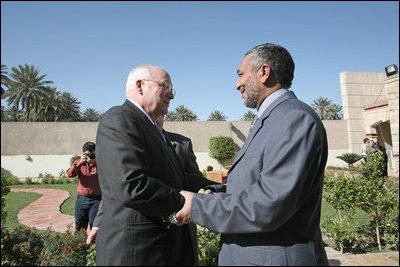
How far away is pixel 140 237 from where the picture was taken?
1566 mm

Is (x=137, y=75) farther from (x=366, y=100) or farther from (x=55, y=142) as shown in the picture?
(x=55, y=142)

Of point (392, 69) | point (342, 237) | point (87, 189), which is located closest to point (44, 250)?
point (87, 189)

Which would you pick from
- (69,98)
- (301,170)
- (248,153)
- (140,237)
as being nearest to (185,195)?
(140,237)

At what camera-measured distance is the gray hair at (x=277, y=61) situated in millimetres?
1812

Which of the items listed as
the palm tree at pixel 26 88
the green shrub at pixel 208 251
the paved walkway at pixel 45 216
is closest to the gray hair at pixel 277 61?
the green shrub at pixel 208 251

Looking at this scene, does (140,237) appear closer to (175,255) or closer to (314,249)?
(175,255)

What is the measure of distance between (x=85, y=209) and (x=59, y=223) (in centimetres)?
328

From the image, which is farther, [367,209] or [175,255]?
[367,209]

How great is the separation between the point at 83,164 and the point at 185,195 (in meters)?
3.82

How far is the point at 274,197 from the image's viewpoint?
4.48 ft

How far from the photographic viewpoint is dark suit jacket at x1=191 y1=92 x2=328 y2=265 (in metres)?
1.39

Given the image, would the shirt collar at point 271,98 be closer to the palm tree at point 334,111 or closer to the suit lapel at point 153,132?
the suit lapel at point 153,132

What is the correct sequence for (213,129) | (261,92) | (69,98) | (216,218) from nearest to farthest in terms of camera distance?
(216,218)
(261,92)
(213,129)
(69,98)

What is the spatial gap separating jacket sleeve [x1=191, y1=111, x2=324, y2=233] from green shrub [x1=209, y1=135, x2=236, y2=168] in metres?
18.4
